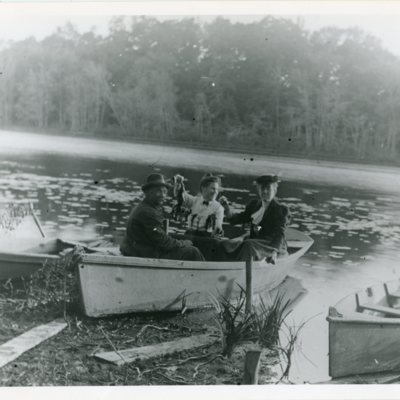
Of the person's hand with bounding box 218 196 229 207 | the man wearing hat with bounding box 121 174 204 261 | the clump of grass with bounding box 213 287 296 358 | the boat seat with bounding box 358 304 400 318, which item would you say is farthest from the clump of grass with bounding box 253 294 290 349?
the person's hand with bounding box 218 196 229 207

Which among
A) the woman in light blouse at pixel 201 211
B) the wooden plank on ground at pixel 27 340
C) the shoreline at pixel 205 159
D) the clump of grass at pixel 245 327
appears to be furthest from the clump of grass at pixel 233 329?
the shoreline at pixel 205 159

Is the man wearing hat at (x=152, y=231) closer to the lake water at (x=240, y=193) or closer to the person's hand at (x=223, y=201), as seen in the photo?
the person's hand at (x=223, y=201)

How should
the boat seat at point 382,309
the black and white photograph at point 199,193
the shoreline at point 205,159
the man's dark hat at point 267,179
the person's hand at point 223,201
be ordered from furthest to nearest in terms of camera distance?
the shoreline at point 205,159
the person's hand at point 223,201
the man's dark hat at point 267,179
the boat seat at point 382,309
the black and white photograph at point 199,193

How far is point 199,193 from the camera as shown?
5.08 meters

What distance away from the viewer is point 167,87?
Answer: 18.1ft

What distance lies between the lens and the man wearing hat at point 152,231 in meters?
4.41

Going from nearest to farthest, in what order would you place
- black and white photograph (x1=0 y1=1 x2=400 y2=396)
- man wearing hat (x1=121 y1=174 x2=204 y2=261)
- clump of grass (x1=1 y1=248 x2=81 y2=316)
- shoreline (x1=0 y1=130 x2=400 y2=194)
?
black and white photograph (x1=0 y1=1 x2=400 y2=396) < man wearing hat (x1=121 y1=174 x2=204 y2=261) < clump of grass (x1=1 y1=248 x2=81 y2=316) < shoreline (x1=0 y1=130 x2=400 y2=194)

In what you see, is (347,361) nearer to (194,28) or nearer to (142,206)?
(142,206)

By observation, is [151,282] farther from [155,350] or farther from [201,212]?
[201,212]

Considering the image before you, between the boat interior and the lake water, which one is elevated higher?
the lake water

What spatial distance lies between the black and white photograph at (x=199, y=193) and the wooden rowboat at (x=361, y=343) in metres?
0.02

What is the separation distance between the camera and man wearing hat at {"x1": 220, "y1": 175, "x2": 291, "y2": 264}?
4.91m

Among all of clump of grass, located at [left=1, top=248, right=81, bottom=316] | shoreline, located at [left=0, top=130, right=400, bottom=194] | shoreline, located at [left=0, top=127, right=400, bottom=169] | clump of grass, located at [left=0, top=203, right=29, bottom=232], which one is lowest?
clump of grass, located at [left=1, top=248, right=81, bottom=316]

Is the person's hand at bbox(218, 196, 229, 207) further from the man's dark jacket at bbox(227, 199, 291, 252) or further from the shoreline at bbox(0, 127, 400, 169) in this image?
Result: the shoreline at bbox(0, 127, 400, 169)
